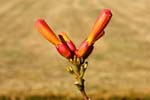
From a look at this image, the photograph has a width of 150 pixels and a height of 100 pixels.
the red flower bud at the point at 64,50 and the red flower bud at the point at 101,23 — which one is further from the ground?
the red flower bud at the point at 101,23

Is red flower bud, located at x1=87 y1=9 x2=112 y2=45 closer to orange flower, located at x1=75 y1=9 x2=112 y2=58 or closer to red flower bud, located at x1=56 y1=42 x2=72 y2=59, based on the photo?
orange flower, located at x1=75 y1=9 x2=112 y2=58

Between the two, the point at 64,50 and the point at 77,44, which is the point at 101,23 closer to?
the point at 64,50

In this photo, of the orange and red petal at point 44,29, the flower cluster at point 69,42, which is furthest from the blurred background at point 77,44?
the orange and red petal at point 44,29

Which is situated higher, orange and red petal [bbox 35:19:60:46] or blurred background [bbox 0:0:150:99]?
orange and red petal [bbox 35:19:60:46]

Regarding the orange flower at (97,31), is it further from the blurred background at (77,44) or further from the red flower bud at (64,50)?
the blurred background at (77,44)

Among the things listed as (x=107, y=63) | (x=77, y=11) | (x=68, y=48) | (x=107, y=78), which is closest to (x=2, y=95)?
(x=107, y=78)

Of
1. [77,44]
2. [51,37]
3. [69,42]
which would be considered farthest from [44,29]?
[77,44]

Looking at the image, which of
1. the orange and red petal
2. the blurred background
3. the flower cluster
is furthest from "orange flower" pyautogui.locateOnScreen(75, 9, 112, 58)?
the blurred background

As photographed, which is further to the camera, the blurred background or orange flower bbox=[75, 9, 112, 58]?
the blurred background

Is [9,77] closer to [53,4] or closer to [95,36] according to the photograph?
[53,4]
